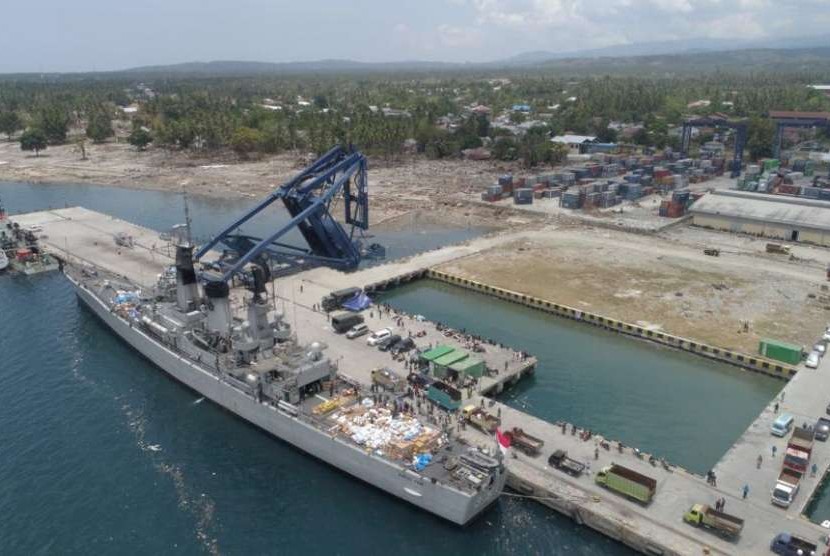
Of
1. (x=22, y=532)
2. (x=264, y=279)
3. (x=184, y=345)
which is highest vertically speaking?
(x=264, y=279)

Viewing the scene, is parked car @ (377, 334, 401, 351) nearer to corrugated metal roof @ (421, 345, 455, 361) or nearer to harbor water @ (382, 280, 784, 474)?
corrugated metal roof @ (421, 345, 455, 361)

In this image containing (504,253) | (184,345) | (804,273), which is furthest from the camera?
(504,253)

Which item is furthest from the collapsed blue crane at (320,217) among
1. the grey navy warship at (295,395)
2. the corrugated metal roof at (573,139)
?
→ the corrugated metal roof at (573,139)

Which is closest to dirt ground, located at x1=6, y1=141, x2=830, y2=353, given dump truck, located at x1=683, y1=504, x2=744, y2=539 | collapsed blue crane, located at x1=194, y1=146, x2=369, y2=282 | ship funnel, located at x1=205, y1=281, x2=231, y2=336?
collapsed blue crane, located at x1=194, y1=146, x2=369, y2=282

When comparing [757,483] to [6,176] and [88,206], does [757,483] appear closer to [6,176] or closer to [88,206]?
[88,206]

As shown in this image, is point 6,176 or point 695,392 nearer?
point 695,392

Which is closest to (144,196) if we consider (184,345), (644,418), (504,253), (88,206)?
(88,206)

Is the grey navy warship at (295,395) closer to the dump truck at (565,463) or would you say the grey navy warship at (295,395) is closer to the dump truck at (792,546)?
the dump truck at (565,463)

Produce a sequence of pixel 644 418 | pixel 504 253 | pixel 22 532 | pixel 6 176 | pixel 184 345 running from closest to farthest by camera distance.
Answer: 1. pixel 22 532
2. pixel 644 418
3. pixel 184 345
4. pixel 504 253
5. pixel 6 176
